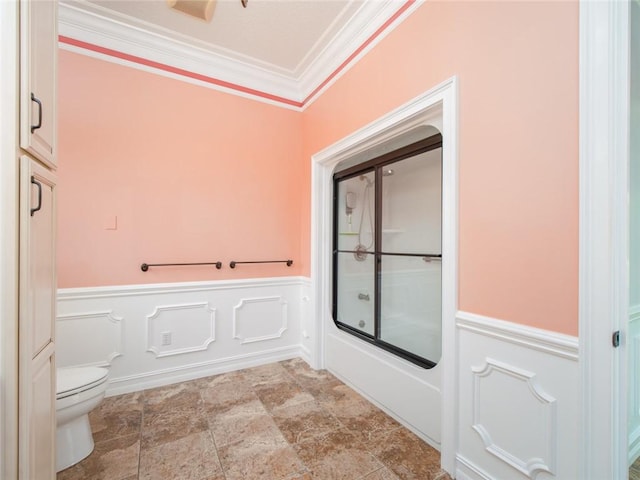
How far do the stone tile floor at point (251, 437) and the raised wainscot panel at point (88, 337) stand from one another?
347mm

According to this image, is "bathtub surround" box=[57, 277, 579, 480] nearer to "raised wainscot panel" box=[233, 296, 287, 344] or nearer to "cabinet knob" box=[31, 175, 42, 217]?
"raised wainscot panel" box=[233, 296, 287, 344]

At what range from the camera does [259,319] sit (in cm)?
285

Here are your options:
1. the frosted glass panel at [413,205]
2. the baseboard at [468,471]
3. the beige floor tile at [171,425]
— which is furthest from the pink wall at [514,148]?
the beige floor tile at [171,425]

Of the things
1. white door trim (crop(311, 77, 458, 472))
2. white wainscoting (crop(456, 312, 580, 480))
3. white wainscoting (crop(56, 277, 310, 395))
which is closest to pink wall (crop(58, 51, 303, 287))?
white wainscoting (crop(56, 277, 310, 395))

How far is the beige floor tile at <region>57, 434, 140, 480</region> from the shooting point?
1.50 meters

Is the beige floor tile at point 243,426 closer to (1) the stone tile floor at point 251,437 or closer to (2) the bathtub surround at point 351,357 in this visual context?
(1) the stone tile floor at point 251,437

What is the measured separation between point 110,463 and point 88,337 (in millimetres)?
989

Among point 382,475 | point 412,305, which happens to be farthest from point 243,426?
point 412,305

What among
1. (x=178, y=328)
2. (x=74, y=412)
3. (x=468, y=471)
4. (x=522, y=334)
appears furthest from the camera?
(x=178, y=328)

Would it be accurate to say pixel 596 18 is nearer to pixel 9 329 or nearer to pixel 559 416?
pixel 559 416

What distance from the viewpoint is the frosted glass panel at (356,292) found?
252 centimetres

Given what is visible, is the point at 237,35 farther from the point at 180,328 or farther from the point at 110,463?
the point at 110,463

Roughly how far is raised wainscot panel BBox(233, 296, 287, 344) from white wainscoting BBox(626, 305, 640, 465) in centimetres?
244

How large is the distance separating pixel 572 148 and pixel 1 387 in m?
1.92
